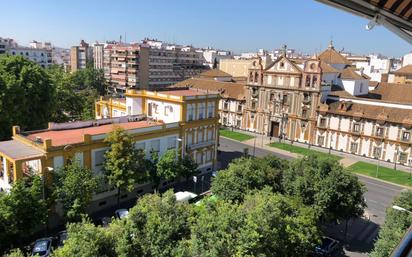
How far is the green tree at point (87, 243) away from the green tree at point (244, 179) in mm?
10152

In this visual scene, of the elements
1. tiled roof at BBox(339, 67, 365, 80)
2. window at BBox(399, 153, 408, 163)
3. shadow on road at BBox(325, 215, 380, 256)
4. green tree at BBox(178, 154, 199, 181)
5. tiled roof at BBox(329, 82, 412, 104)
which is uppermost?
tiled roof at BBox(339, 67, 365, 80)

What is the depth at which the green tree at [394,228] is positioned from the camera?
1742 centimetres

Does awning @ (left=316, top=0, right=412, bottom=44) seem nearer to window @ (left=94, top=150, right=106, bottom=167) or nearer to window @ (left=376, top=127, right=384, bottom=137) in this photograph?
window @ (left=94, top=150, right=106, bottom=167)

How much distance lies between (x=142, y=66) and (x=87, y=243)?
8361 centimetres

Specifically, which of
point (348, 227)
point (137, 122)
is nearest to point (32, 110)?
point (137, 122)

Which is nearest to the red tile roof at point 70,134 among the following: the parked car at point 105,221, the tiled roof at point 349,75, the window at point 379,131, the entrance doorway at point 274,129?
the parked car at point 105,221

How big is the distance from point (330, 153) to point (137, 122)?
29.8 metres

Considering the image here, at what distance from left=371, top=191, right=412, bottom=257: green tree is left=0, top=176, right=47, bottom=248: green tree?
19.3 m

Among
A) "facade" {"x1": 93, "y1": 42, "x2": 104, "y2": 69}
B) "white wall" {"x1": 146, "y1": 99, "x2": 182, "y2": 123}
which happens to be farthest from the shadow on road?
"facade" {"x1": 93, "y1": 42, "x2": 104, "y2": 69}

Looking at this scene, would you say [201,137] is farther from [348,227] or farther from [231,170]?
[348,227]

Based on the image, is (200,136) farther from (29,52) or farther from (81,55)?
(81,55)

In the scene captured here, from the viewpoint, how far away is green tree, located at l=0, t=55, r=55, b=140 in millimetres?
34531

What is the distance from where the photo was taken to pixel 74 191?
23297mm

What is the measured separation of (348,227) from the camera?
28.5m
